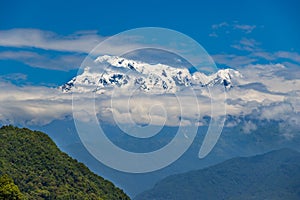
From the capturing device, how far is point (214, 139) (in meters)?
57.5

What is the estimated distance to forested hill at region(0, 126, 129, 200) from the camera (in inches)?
4156

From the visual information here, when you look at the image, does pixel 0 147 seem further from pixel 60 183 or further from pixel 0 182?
pixel 0 182

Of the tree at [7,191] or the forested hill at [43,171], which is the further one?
the forested hill at [43,171]

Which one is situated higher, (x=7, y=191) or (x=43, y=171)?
(x=43, y=171)

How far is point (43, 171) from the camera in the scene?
371 ft

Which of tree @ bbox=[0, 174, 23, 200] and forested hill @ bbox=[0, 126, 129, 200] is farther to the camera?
forested hill @ bbox=[0, 126, 129, 200]

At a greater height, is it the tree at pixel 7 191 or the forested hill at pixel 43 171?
the forested hill at pixel 43 171

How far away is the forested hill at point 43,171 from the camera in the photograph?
106 metres

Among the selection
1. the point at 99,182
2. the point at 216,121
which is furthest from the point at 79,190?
the point at 216,121

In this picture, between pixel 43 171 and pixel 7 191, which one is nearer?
pixel 7 191

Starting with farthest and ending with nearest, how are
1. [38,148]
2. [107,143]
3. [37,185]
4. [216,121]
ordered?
[38,148]
[37,185]
[216,121]
[107,143]

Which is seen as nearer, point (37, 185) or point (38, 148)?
point (37, 185)

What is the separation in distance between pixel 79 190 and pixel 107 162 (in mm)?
59676

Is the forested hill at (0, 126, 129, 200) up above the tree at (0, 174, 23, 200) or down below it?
above
